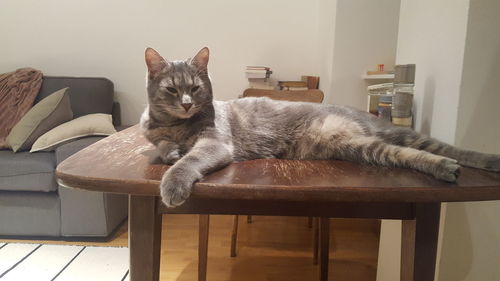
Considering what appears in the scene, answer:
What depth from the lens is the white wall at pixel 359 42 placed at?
2.24 meters

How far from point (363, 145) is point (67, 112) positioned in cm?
221

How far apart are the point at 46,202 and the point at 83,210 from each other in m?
0.23

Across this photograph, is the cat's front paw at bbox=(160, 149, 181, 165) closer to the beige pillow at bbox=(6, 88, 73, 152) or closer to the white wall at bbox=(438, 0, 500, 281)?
the white wall at bbox=(438, 0, 500, 281)

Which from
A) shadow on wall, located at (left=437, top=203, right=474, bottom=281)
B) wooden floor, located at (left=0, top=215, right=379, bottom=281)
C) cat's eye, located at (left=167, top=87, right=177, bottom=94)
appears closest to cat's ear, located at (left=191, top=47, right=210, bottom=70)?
cat's eye, located at (left=167, top=87, right=177, bottom=94)

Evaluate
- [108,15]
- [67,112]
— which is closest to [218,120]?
[67,112]

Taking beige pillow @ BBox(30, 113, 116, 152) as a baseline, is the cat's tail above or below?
above

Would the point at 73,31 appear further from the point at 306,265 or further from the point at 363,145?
the point at 363,145

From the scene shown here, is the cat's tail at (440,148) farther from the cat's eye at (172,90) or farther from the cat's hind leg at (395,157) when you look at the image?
the cat's eye at (172,90)

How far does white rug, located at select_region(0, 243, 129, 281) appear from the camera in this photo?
1768mm

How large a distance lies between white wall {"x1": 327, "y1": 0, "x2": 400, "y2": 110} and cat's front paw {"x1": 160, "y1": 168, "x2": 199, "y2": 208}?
183 centimetres

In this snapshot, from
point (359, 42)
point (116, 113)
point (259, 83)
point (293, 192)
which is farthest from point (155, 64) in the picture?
point (116, 113)

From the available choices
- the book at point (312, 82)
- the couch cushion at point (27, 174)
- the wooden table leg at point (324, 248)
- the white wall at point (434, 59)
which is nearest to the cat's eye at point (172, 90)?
the white wall at point (434, 59)

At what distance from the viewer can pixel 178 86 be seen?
1002 mm

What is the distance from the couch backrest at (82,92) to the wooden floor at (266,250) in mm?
956
